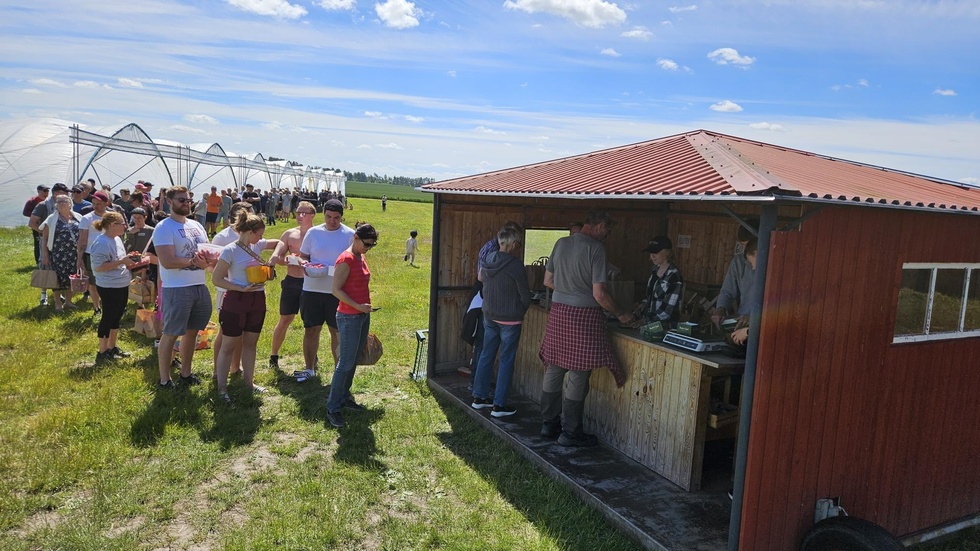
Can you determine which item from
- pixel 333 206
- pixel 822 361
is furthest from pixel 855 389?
pixel 333 206

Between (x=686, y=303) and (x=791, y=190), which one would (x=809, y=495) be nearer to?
(x=791, y=190)

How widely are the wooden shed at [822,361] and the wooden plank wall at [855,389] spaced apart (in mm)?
11

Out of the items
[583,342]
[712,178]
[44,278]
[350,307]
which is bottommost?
[44,278]

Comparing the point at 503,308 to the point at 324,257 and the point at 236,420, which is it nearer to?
the point at 324,257

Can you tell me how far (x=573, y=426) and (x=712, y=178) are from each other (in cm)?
254

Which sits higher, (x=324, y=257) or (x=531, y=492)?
(x=324, y=257)

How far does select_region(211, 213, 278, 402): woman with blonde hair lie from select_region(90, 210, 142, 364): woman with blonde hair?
1755 millimetres

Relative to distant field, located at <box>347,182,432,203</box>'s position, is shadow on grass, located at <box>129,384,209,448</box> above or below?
below

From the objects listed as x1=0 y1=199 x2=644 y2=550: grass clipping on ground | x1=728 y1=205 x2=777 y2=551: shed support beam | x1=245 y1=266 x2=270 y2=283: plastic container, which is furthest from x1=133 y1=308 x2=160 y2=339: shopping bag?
x1=728 y1=205 x2=777 y2=551: shed support beam

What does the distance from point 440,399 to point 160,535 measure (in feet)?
10.7

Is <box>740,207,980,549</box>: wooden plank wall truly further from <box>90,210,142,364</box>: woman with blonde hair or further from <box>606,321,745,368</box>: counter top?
<box>90,210,142,364</box>: woman with blonde hair

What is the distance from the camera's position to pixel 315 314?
6.57 meters

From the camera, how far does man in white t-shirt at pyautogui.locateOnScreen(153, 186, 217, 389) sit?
580 centimetres

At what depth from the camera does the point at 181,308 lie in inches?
234
